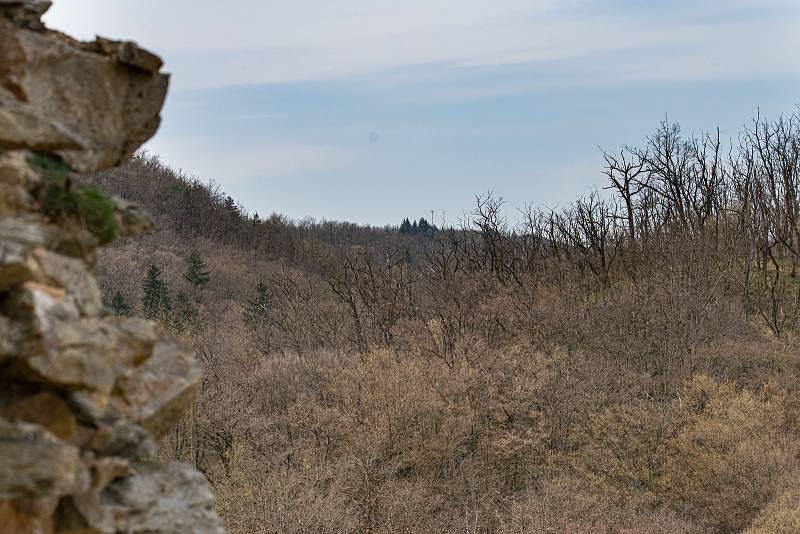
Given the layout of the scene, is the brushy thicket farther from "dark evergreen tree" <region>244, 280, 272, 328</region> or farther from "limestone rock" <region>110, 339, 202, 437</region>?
"limestone rock" <region>110, 339, 202, 437</region>

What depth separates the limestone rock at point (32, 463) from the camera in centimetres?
599

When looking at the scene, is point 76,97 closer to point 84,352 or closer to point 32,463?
point 84,352

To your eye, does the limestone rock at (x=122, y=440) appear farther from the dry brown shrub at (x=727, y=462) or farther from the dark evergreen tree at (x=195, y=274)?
the dark evergreen tree at (x=195, y=274)

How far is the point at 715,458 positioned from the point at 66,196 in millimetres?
31092

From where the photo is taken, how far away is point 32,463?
19.8 feet

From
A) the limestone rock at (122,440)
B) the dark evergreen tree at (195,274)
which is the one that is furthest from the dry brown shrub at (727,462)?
the dark evergreen tree at (195,274)

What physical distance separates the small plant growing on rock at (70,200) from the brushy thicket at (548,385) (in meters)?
23.4

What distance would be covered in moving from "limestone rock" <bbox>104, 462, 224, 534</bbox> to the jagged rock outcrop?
0.04ft

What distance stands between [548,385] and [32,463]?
34.7m

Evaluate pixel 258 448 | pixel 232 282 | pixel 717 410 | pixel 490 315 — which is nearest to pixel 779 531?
pixel 717 410

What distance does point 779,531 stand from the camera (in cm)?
2731

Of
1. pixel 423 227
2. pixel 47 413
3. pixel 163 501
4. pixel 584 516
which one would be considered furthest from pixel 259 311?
pixel 423 227

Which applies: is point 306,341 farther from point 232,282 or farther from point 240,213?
point 240,213

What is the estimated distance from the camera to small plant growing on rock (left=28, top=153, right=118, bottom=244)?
6953mm
